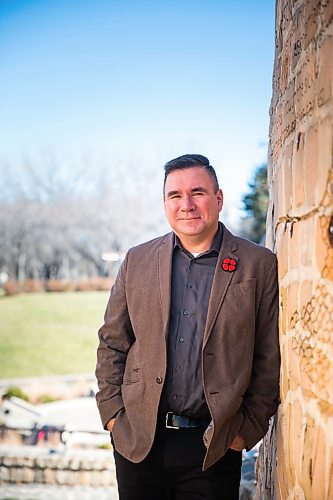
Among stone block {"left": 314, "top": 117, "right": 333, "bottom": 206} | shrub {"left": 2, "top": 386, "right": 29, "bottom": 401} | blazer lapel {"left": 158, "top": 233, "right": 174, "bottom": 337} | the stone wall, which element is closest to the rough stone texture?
stone block {"left": 314, "top": 117, "right": 333, "bottom": 206}

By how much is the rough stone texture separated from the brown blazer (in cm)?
9

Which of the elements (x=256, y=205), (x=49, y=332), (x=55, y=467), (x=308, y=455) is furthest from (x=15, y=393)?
(x=308, y=455)

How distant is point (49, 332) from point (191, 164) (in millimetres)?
19718

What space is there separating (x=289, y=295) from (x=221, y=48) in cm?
2182

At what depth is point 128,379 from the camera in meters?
2.30

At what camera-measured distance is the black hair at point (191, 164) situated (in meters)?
2.26

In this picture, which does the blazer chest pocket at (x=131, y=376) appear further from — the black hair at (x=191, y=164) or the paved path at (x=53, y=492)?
the paved path at (x=53, y=492)

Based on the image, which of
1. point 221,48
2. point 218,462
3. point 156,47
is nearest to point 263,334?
point 218,462

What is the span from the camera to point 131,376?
2283mm

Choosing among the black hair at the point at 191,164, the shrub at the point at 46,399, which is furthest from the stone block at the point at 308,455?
the shrub at the point at 46,399

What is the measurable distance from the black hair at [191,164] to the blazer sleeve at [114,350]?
389 mm

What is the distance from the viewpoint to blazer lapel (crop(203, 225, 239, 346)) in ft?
6.90

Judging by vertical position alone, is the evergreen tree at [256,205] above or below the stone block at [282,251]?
above

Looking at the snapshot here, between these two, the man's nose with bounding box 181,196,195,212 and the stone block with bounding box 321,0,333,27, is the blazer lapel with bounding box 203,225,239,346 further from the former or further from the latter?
the stone block with bounding box 321,0,333,27
